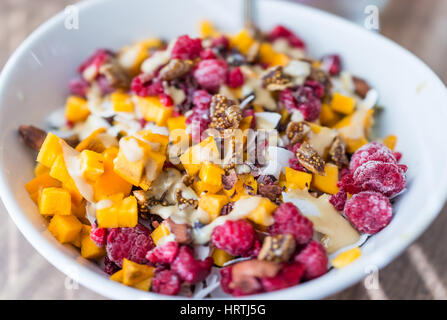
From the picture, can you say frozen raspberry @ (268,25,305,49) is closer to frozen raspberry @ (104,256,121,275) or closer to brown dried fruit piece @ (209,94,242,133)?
brown dried fruit piece @ (209,94,242,133)

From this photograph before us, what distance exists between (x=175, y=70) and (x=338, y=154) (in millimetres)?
431

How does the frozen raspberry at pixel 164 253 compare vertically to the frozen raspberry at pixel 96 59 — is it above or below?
below

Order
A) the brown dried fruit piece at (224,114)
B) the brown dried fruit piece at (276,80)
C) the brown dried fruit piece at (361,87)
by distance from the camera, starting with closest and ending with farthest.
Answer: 1. the brown dried fruit piece at (224,114)
2. the brown dried fruit piece at (276,80)
3. the brown dried fruit piece at (361,87)

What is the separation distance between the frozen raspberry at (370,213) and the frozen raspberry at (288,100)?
292 millimetres

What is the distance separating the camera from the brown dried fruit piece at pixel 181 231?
2.46 ft

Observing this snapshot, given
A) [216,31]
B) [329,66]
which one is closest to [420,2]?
[329,66]

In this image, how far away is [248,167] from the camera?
874mm

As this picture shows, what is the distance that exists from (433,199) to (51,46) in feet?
3.25

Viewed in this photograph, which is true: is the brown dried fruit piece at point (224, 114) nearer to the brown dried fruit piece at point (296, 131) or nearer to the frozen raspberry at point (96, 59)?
the brown dried fruit piece at point (296, 131)

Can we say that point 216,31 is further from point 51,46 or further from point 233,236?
point 233,236

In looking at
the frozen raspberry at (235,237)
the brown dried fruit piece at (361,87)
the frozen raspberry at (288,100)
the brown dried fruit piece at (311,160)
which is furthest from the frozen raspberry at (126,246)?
the brown dried fruit piece at (361,87)

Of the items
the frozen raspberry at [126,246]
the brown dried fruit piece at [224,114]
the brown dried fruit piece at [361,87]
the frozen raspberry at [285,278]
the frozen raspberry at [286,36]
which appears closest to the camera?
the frozen raspberry at [285,278]

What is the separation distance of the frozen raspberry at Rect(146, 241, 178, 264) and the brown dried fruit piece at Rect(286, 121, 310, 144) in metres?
0.37
